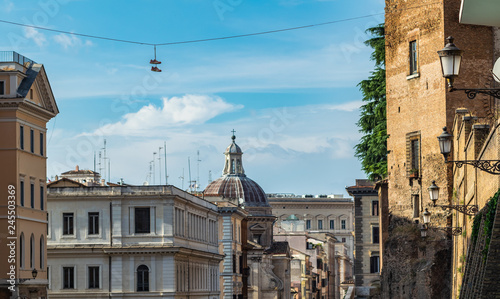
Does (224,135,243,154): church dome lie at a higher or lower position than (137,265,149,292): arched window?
higher

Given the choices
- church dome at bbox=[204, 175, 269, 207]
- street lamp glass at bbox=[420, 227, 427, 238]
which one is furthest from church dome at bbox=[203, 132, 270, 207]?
street lamp glass at bbox=[420, 227, 427, 238]

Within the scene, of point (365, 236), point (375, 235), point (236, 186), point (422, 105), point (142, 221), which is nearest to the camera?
point (422, 105)

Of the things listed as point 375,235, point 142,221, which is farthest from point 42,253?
point 375,235

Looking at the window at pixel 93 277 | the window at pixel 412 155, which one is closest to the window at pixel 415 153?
the window at pixel 412 155

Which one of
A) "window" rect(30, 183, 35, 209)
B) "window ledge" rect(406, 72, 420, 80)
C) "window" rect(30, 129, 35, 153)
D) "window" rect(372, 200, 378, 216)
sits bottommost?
"window" rect(30, 183, 35, 209)

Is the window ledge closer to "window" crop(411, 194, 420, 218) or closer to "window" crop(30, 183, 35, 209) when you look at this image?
"window" crop(411, 194, 420, 218)

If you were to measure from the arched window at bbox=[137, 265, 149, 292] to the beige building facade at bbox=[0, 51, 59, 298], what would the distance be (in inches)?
636

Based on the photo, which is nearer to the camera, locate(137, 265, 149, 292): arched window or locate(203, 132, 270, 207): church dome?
locate(137, 265, 149, 292): arched window

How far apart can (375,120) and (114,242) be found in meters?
19.0

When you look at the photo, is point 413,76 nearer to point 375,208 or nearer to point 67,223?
point 67,223

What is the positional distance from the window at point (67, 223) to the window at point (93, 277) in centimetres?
274

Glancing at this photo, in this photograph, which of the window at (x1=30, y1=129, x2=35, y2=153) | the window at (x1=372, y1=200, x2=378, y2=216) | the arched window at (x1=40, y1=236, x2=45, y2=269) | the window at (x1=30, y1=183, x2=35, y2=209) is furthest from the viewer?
the window at (x1=372, y1=200, x2=378, y2=216)

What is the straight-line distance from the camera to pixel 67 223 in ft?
224

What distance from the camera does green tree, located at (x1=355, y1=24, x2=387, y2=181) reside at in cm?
5809
